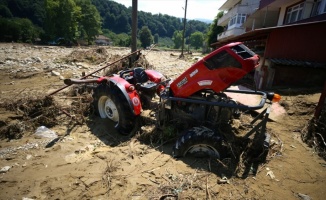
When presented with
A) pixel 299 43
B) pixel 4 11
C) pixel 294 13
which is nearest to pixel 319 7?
pixel 294 13

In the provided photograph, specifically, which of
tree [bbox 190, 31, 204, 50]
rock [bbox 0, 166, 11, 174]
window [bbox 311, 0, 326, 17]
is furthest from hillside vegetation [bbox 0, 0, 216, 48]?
tree [bbox 190, 31, 204, 50]

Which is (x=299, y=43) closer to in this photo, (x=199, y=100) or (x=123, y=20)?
(x=199, y=100)

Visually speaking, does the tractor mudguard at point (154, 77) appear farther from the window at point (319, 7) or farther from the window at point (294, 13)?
the window at point (294, 13)

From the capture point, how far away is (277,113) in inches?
204

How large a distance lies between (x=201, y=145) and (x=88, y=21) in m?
53.0

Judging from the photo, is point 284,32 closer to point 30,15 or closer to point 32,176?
point 32,176

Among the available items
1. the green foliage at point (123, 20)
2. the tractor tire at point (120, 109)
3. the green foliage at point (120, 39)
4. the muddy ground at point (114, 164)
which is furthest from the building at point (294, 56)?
the green foliage at point (123, 20)

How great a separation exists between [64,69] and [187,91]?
865cm

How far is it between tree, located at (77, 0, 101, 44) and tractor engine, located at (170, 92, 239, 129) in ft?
168

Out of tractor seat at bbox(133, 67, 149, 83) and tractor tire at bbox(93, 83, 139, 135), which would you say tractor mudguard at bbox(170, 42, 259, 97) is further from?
tractor seat at bbox(133, 67, 149, 83)

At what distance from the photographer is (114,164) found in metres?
3.01

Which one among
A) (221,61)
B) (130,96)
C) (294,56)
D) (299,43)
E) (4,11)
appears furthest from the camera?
(4,11)

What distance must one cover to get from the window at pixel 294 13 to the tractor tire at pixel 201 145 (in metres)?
14.0

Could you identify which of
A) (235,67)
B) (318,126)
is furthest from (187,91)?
(318,126)
